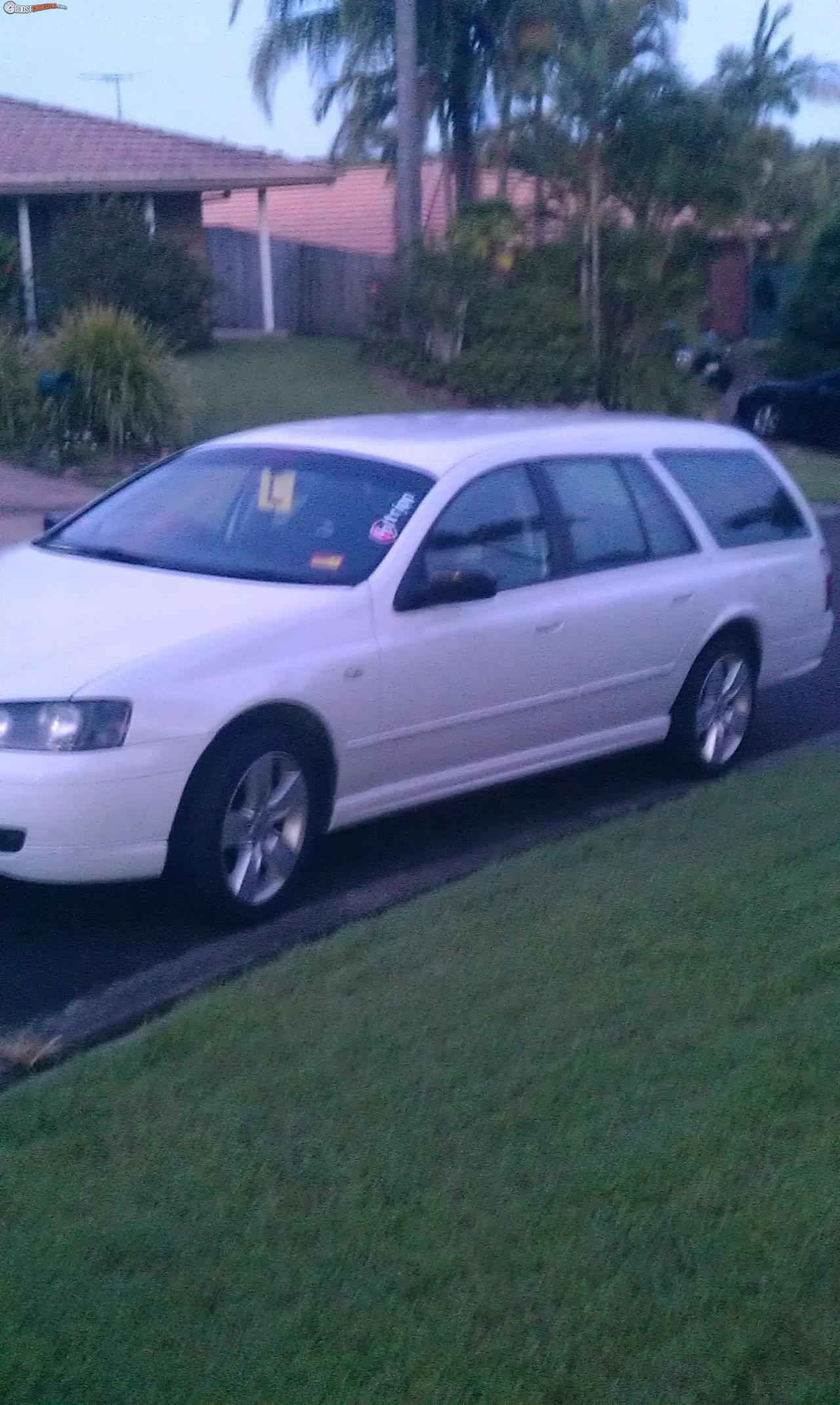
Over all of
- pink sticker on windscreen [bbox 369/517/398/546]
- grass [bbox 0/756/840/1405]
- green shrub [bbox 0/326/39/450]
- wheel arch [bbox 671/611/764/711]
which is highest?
pink sticker on windscreen [bbox 369/517/398/546]

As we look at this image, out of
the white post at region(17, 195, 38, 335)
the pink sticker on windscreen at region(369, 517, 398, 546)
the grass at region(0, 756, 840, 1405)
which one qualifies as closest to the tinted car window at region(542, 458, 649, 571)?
the pink sticker on windscreen at region(369, 517, 398, 546)

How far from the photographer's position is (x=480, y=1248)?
10.5ft

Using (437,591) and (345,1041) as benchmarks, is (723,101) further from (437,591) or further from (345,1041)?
(345,1041)

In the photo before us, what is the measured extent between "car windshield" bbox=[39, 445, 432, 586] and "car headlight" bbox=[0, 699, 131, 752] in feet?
3.52

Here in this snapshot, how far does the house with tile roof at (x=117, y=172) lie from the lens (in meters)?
24.1

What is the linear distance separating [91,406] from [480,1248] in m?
14.4

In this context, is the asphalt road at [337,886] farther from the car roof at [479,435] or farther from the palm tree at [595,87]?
the palm tree at [595,87]

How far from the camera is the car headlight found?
16.0ft

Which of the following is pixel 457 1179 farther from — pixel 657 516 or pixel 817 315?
pixel 817 315

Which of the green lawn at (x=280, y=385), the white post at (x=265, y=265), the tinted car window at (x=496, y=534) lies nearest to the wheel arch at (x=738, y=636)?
the tinted car window at (x=496, y=534)

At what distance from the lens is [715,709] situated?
7410 millimetres

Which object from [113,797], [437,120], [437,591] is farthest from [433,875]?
[437,120]

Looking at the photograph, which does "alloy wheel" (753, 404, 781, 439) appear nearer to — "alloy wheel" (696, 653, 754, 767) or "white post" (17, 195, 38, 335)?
"white post" (17, 195, 38, 335)

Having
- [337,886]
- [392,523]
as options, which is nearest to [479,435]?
[392,523]
